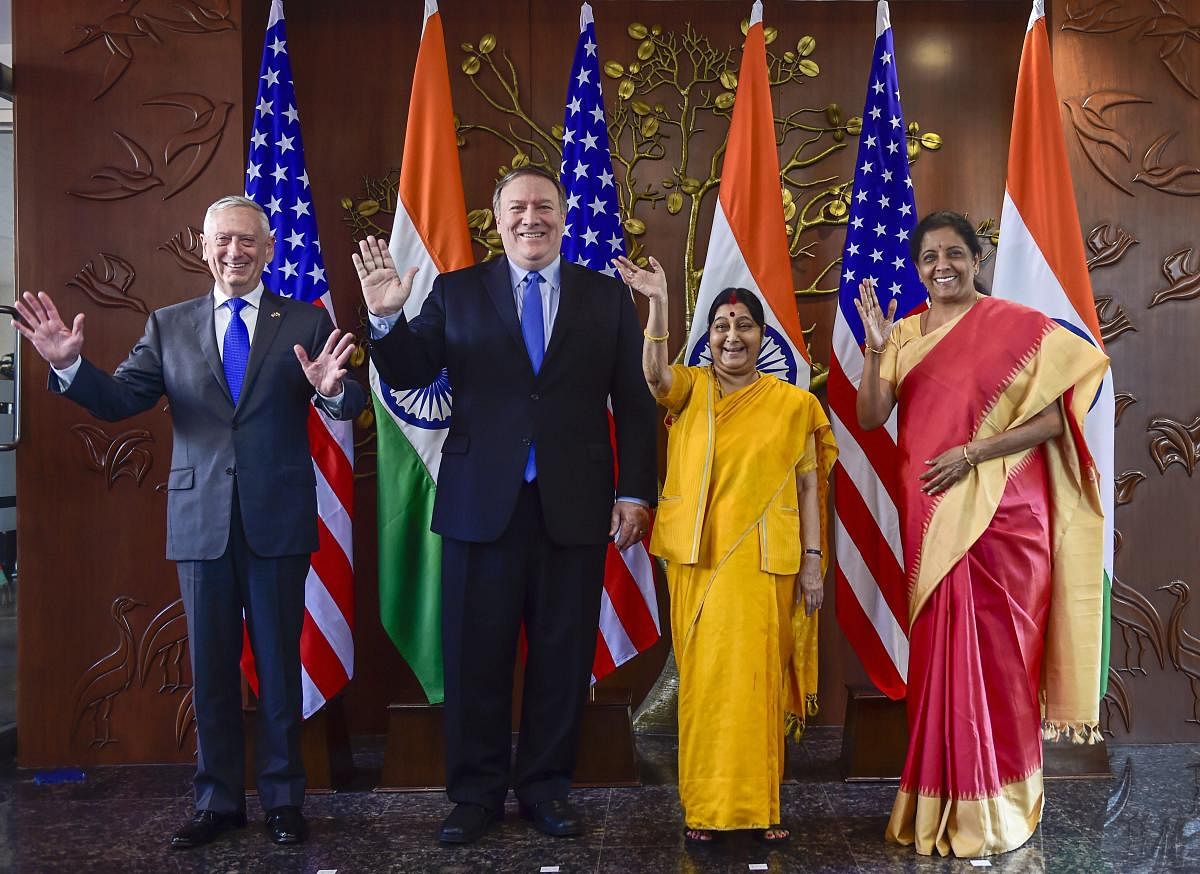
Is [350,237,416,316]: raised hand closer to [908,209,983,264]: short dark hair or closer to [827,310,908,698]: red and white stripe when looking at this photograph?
[908,209,983,264]: short dark hair

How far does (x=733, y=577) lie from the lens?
2764mm

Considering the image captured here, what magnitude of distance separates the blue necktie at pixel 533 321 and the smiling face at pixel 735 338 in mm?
481

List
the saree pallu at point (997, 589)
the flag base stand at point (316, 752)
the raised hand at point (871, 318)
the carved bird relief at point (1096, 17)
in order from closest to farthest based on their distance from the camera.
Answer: the saree pallu at point (997, 589) < the raised hand at point (871, 318) < the flag base stand at point (316, 752) < the carved bird relief at point (1096, 17)

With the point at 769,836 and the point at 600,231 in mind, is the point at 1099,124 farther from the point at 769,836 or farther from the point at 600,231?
the point at 769,836

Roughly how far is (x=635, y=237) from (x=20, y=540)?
2.49m

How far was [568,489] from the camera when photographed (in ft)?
9.27

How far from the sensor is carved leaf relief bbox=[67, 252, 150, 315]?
364 cm

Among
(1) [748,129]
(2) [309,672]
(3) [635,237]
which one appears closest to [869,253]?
(1) [748,129]

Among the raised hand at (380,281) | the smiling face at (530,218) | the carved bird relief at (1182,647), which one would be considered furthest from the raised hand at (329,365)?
the carved bird relief at (1182,647)

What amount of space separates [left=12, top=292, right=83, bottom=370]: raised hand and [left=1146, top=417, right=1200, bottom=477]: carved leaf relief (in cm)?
357

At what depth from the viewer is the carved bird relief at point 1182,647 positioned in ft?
12.4

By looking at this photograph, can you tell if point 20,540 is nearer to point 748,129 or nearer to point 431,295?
point 431,295

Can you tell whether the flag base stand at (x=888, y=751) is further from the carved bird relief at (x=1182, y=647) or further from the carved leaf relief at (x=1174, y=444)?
the carved leaf relief at (x=1174, y=444)

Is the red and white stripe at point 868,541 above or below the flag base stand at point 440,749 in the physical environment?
above
